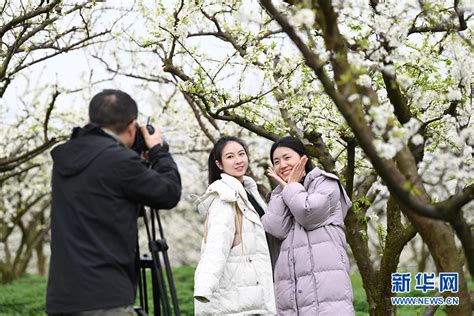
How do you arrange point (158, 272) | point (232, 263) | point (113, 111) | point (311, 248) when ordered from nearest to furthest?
point (113, 111)
point (158, 272)
point (232, 263)
point (311, 248)

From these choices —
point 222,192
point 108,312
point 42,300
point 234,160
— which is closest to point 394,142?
point 108,312

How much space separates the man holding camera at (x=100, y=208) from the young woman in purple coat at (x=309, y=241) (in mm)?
1239

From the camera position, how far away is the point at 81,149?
3.17 metres

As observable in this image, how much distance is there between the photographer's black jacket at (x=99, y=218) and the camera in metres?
3.07

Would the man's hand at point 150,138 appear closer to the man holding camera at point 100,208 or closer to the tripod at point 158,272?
the man holding camera at point 100,208

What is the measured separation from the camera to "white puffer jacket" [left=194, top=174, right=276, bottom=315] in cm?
405

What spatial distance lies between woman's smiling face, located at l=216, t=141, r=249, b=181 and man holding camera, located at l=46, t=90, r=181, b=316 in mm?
1186

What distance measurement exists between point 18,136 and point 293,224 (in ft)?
31.2

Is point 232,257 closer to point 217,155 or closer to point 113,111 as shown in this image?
point 217,155

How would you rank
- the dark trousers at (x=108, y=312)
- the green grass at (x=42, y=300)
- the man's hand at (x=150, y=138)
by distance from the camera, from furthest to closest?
the green grass at (x=42, y=300)
the man's hand at (x=150, y=138)
the dark trousers at (x=108, y=312)

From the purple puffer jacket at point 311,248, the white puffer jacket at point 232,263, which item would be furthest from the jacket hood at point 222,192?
the purple puffer jacket at point 311,248

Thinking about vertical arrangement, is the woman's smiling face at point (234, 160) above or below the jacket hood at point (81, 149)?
above

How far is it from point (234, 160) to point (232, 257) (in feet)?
1.90

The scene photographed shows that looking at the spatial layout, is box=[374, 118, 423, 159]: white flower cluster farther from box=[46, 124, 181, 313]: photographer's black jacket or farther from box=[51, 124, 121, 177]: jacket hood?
box=[51, 124, 121, 177]: jacket hood
